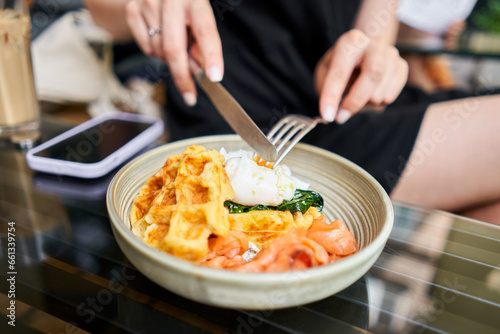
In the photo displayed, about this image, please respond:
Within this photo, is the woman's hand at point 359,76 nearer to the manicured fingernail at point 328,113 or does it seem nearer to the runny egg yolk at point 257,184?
the manicured fingernail at point 328,113

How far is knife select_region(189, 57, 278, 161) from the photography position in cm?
81

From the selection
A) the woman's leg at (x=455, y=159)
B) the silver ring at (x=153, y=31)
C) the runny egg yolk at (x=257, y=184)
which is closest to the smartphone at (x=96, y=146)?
the silver ring at (x=153, y=31)

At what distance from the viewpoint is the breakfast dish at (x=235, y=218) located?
0.60 meters

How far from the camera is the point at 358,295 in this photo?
651 mm

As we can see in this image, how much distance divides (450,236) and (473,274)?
11 cm

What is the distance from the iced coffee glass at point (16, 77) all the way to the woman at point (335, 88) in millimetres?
347

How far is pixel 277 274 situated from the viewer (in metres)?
0.48

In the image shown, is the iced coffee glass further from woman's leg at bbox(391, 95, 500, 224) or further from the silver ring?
woman's leg at bbox(391, 95, 500, 224)

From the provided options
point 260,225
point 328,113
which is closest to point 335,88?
point 328,113

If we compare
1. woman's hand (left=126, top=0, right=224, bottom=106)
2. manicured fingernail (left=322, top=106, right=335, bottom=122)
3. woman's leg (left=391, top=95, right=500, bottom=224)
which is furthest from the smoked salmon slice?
woman's leg (left=391, top=95, right=500, bottom=224)

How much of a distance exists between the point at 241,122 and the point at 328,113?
A: 0.84 ft

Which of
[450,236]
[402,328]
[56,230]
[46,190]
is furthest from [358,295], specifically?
[46,190]

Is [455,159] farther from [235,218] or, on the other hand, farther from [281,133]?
[235,218]

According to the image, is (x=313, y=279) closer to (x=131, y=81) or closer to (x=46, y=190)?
(x=46, y=190)
